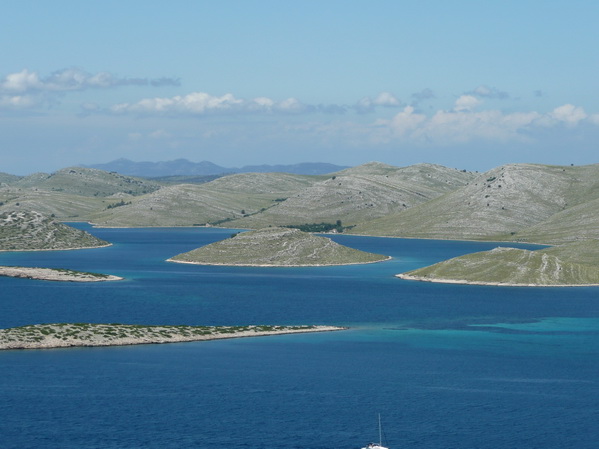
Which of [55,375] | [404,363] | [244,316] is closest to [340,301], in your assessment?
[244,316]

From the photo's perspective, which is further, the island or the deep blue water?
the island

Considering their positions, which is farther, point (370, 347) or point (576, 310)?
point (576, 310)

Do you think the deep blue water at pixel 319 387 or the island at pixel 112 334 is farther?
the island at pixel 112 334

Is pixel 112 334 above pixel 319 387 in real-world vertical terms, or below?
above

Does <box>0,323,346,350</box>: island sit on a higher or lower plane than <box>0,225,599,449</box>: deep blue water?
higher

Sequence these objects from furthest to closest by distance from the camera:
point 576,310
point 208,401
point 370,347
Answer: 1. point 576,310
2. point 370,347
3. point 208,401

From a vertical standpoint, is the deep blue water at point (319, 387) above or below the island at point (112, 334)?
below

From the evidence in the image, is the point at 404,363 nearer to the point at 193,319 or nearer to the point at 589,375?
the point at 589,375

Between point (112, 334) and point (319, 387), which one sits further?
point (112, 334)
